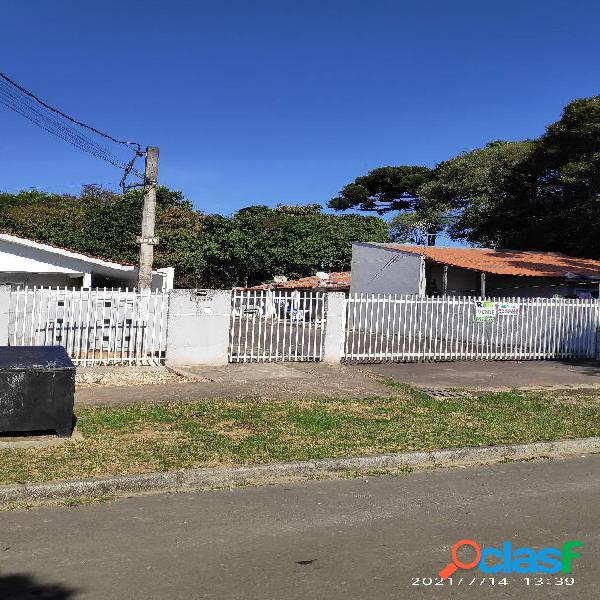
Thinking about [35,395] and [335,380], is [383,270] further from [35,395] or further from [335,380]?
[35,395]

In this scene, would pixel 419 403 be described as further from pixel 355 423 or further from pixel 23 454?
pixel 23 454

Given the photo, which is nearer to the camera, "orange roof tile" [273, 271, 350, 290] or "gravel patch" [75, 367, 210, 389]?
"gravel patch" [75, 367, 210, 389]

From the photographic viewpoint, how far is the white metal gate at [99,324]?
41.7ft

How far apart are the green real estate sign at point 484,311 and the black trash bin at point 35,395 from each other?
11.4 meters

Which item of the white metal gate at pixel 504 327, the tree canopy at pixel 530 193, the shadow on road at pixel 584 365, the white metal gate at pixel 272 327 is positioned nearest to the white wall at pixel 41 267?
the white metal gate at pixel 272 327

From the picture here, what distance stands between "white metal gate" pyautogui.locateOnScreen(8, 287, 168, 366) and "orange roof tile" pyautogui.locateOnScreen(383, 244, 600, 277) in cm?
1383

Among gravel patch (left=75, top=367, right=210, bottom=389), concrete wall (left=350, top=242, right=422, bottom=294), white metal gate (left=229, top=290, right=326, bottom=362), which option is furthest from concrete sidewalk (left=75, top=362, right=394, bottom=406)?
concrete wall (left=350, top=242, right=422, bottom=294)

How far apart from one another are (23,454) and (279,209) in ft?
173

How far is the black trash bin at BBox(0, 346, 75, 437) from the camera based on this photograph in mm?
6695

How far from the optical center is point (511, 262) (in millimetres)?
25812

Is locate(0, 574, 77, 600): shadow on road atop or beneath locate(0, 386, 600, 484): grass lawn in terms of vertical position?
beneath

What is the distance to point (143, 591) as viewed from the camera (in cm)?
368

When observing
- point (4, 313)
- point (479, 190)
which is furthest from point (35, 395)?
point (479, 190)

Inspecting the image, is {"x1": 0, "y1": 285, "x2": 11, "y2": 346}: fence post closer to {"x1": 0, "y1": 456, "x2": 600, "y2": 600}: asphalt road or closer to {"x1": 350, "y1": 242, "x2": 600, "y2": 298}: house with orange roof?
{"x1": 0, "y1": 456, "x2": 600, "y2": 600}: asphalt road
